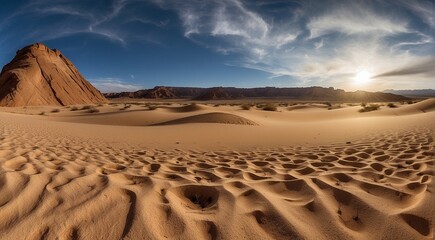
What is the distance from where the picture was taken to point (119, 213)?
7.54ft

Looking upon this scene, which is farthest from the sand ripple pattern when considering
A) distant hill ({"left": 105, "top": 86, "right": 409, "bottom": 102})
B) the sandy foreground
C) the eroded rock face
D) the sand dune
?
distant hill ({"left": 105, "top": 86, "right": 409, "bottom": 102})

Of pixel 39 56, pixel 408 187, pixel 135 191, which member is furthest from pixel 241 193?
pixel 39 56

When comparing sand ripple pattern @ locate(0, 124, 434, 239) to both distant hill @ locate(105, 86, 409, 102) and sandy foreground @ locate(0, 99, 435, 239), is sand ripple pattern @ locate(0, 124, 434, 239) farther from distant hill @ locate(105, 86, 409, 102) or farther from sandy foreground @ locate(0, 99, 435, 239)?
distant hill @ locate(105, 86, 409, 102)

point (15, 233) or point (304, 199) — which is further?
point (304, 199)

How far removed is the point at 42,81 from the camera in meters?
39.1

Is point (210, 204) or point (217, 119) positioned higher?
point (210, 204)

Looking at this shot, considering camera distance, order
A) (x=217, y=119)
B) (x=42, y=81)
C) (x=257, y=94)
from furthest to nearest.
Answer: (x=257, y=94)
(x=42, y=81)
(x=217, y=119)

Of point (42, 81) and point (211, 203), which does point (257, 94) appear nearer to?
point (42, 81)

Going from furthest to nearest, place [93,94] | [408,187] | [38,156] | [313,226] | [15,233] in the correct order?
[93,94] < [38,156] < [408,187] < [313,226] < [15,233]

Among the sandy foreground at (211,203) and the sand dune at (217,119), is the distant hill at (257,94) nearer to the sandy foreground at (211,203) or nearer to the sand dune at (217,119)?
the sand dune at (217,119)

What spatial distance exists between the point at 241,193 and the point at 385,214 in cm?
141

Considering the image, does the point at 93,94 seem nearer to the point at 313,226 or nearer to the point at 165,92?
the point at 313,226

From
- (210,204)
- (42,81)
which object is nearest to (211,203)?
(210,204)

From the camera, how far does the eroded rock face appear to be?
113 feet
